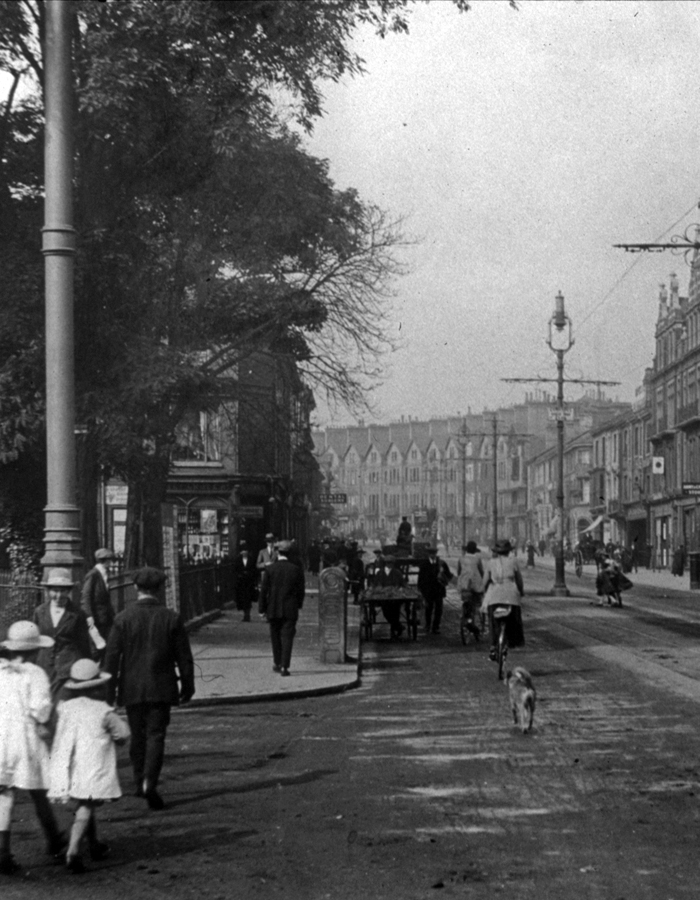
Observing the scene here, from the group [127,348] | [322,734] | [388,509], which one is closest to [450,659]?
[127,348]

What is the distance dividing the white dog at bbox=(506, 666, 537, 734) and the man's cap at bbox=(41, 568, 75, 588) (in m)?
3.96

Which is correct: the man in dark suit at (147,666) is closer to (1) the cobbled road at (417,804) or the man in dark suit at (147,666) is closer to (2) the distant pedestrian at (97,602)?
(1) the cobbled road at (417,804)

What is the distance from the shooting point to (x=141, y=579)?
964cm

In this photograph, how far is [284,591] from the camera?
59.2 ft

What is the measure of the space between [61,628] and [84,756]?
3191 millimetres

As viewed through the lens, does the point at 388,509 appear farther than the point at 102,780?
Yes

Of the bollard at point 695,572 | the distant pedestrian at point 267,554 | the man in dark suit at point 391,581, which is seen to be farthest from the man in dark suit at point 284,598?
the bollard at point 695,572

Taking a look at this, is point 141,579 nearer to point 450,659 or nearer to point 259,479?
point 450,659

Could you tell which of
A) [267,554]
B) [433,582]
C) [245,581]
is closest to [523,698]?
[433,582]

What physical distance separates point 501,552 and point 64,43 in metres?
8.51

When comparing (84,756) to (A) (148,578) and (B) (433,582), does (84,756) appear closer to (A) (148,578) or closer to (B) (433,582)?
(A) (148,578)

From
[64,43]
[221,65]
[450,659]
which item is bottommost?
[450,659]

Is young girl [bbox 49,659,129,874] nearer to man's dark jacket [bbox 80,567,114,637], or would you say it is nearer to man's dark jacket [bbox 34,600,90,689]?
man's dark jacket [bbox 34,600,90,689]

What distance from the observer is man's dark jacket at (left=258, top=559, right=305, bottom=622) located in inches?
709
